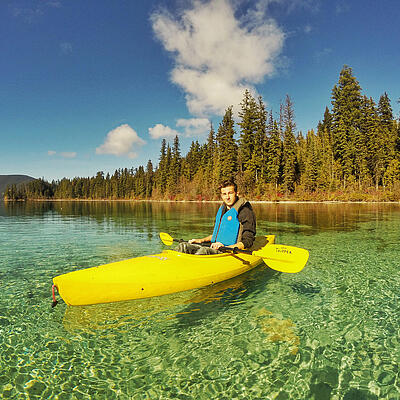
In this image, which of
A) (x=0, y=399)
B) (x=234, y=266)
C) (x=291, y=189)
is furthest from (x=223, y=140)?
(x=0, y=399)

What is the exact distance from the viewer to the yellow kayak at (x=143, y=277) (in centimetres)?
414

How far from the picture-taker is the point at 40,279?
6266mm

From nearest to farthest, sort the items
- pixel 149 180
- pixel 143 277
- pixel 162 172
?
pixel 143 277, pixel 162 172, pixel 149 180

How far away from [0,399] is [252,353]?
114 inches

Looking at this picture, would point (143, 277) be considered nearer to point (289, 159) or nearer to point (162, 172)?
point (289, 159)

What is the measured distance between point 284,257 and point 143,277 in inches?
127

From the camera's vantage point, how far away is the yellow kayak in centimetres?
414

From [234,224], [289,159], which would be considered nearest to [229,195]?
[234,224]

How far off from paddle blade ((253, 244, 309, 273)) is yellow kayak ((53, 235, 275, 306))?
2.76ft

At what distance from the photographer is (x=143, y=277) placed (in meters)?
4.54

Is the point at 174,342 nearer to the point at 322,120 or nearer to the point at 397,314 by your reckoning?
the point at 397,314

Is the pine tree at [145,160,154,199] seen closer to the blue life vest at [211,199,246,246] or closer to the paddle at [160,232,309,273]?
the blue life vest at [211,199,246,246]

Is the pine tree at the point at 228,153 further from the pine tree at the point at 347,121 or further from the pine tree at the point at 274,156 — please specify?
the pine tree at the point at 347,121

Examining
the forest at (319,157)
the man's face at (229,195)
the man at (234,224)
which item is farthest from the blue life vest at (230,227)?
the forest at (319,157)
